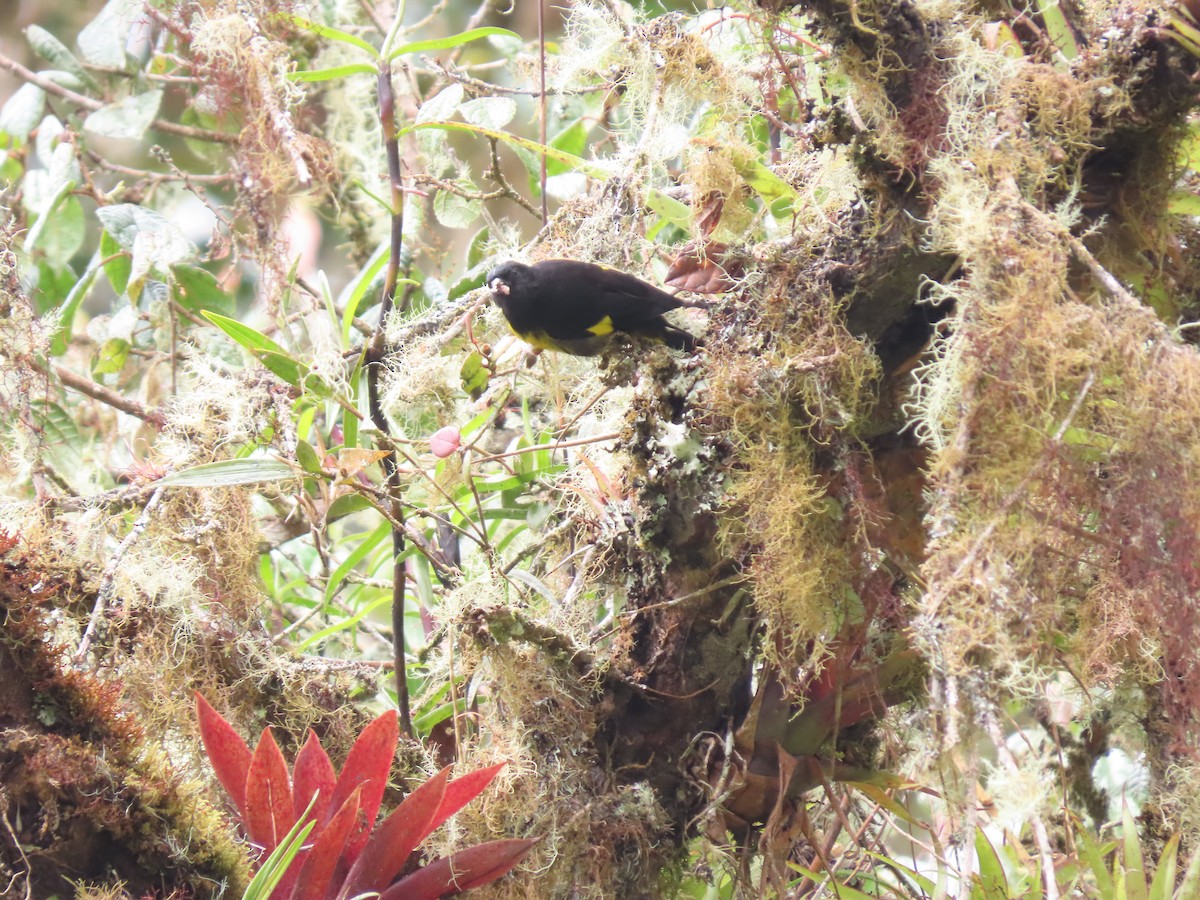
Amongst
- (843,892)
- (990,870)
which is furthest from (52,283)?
(990,870)

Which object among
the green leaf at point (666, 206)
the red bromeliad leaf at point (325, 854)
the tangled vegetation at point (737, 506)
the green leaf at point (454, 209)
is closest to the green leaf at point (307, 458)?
the tangled vegetation at point (737, 506)

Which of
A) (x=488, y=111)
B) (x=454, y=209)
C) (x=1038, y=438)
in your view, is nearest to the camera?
(x=1038, y=438)

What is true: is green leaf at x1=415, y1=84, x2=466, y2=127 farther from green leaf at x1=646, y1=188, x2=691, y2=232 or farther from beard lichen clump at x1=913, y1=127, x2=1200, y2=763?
beard lichen clump at x1=913, y1=127, x2=1200, y2=763

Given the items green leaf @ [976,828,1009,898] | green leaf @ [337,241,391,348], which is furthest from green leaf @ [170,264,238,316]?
green leaf @ [976,828,1009,898]

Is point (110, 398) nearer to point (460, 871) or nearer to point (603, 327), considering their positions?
point (603, 327)

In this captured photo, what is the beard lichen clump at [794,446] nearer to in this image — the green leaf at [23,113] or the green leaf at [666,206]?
the green leaf at [666,206]
